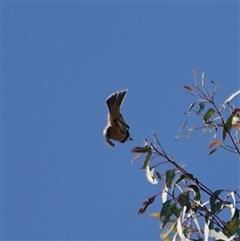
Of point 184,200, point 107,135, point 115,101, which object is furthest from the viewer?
point 115,101

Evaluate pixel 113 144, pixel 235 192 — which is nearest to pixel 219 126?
pixel 235 192

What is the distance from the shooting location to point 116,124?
3.39 m

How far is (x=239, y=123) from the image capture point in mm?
2682

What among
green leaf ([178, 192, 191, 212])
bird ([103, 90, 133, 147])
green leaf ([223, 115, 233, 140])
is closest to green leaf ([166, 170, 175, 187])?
green leaf ([178, 192, 191, 212])

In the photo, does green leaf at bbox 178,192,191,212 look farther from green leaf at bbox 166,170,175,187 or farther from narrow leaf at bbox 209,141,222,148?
narrow leaf at bbox 209,141,222,148

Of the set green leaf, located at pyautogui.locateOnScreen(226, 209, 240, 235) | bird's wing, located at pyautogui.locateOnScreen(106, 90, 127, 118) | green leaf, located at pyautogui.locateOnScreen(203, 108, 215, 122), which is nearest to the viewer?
green leaf, located at pyautogui.locateOnScreen(226, 209, 240, 235)

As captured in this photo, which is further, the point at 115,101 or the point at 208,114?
the point at 115,101

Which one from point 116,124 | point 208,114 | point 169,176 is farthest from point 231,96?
point 116,124

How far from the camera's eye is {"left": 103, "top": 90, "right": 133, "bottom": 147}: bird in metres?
3.30

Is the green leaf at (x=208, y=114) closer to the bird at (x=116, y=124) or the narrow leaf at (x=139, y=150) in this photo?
the narrow leaf at (x=139, y=150)

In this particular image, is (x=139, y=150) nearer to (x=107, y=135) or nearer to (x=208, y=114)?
(x=208, y=114)

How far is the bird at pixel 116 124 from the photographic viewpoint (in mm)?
3299

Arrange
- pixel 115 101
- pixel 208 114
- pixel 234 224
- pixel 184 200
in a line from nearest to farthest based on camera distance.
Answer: pixel 234 224 < pixel 184 200 < pixel 208 114 < pixel 115 101

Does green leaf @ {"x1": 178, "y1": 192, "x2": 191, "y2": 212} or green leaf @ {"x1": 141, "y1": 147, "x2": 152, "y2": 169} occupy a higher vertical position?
green leaf @ {"x1": 141, "y1": 147, "x2": 152, "y2": 169}
